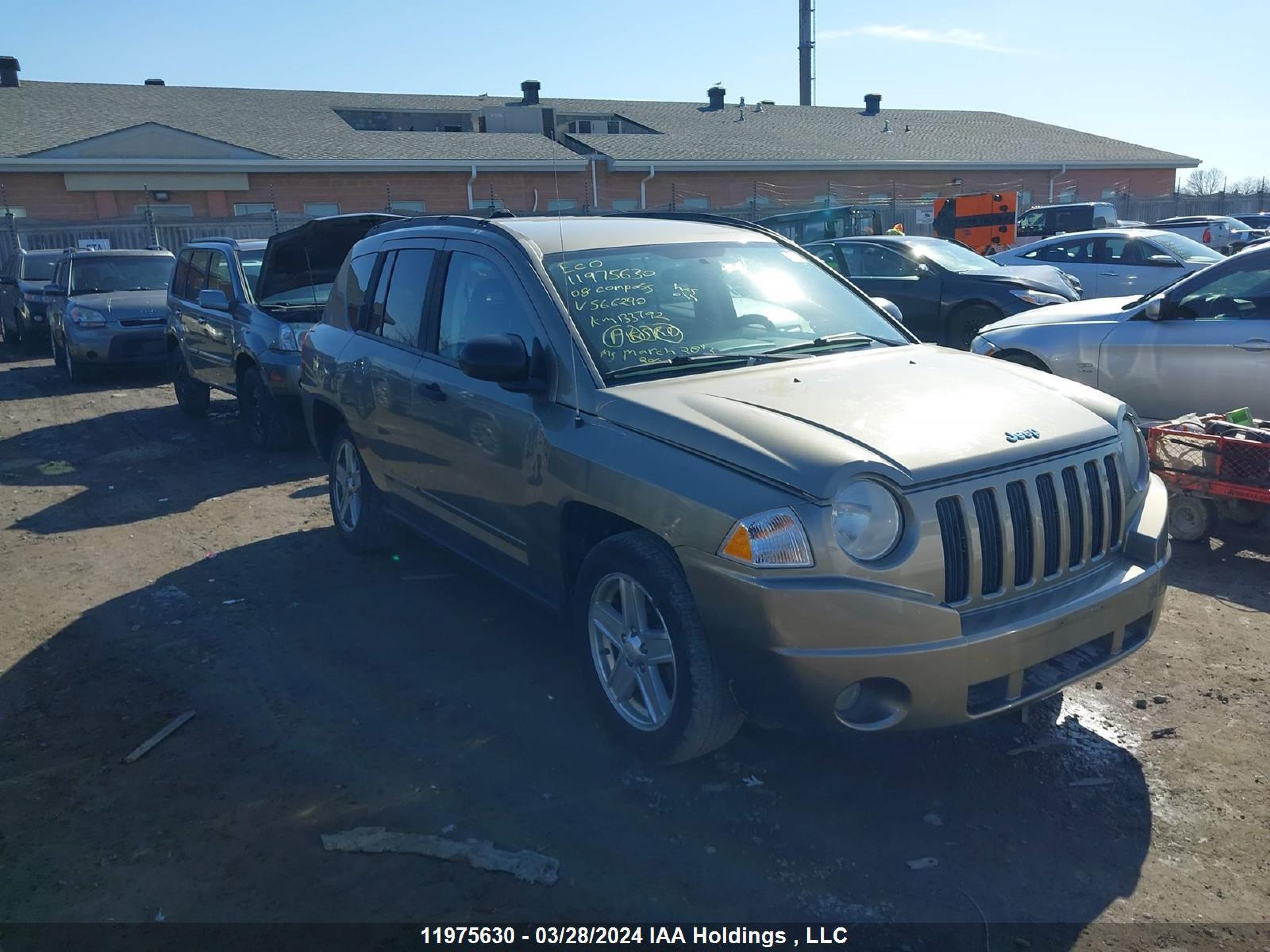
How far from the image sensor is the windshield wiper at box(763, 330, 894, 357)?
441 cm

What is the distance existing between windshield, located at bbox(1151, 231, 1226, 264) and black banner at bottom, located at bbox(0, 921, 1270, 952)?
1347cm

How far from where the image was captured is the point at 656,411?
12.0 feet

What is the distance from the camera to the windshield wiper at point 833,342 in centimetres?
441

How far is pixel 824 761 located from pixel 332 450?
3.99 meters

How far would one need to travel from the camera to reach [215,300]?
9656 millimetres

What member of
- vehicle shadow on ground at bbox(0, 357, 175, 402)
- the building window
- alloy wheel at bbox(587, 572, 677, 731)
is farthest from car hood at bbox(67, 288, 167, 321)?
the building window

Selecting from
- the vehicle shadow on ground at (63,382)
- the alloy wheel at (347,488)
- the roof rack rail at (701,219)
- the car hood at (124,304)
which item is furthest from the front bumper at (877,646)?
the car hood at (124,304)

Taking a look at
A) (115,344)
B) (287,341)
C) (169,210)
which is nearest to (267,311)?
(287,341)

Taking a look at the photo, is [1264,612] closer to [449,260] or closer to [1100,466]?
[1100,466]

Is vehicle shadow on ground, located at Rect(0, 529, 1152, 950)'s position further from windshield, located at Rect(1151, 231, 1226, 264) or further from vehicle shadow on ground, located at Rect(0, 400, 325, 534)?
windshield, located at Rect(1151, 231, 1226, 264)

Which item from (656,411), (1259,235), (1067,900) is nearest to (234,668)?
(656,411)

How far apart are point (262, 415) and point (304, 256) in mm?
1528

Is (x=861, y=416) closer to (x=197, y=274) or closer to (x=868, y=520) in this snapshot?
(x=868, y=520)

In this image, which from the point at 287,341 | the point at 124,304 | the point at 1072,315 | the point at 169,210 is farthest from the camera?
the point at 169,210
